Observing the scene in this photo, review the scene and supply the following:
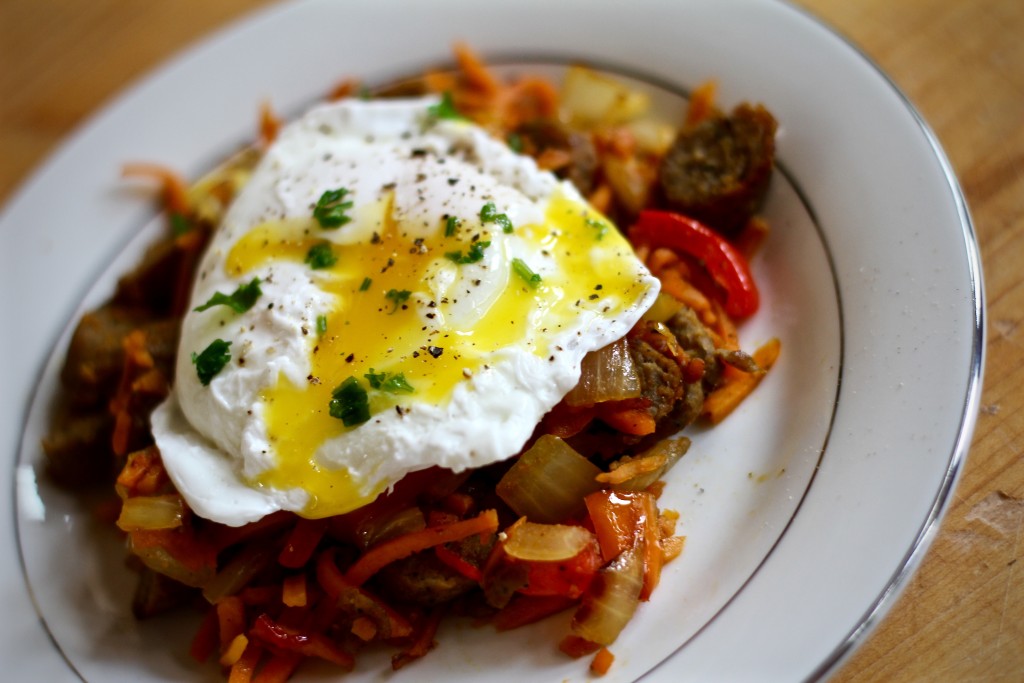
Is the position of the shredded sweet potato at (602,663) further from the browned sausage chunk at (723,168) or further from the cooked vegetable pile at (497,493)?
the browned sausage chunk at (723,168)

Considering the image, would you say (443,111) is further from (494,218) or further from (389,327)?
(389,327)

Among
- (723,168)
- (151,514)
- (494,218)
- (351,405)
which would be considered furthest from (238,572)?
(723,168)

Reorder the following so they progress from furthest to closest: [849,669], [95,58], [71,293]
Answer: [95,58], [71,293], [849,669]

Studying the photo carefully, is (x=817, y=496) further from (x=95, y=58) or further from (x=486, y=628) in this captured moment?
(x=95, y=58)

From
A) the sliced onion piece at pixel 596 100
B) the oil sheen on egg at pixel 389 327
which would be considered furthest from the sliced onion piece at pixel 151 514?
the sliced onion piece at pixel 596 100

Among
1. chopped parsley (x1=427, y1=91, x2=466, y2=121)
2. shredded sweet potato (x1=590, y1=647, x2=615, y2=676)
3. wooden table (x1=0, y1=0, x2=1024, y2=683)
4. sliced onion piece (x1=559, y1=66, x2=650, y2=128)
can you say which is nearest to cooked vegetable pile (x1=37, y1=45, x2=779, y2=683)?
shredded sweet potato (x1=590, y1=647, x2=615, y2=676)

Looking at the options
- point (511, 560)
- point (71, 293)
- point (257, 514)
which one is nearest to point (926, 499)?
point (511, 560)

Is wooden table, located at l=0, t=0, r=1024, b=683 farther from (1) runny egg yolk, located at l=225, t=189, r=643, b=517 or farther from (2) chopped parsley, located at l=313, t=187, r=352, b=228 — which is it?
(2) chopped parsley, located at l=313, t=187, r=352, b=228
